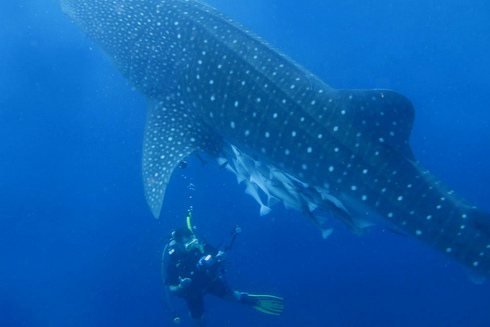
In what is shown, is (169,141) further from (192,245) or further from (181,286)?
(181,286)

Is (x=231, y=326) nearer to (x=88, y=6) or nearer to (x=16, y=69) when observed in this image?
(x=88, y=6)

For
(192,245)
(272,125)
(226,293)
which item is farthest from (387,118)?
(226,293)

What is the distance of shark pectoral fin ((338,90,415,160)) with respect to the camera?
2840 millimetres

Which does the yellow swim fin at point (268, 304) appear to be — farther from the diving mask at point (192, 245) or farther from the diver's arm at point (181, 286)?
the diving mask at point (192, 245)

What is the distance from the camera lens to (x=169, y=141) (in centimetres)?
407

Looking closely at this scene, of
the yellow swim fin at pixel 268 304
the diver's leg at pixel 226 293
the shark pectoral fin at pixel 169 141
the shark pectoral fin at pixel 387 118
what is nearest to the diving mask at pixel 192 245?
the diver's leg at pixel 226 293

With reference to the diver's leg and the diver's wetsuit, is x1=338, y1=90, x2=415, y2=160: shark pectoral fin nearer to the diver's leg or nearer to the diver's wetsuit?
the diver's wetsuit

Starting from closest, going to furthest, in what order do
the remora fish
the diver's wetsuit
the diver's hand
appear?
the remora fish
the diver's hand
the diver's wetsuit

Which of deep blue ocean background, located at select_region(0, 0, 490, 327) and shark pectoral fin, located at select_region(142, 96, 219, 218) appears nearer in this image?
shark pectoral fin, located at select_region(142, 96, 219, 218)

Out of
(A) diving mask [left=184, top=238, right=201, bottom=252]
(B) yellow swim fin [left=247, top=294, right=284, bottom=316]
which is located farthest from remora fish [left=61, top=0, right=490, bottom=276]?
(B) yellow swim fin [left=247, top=294, right=284, bottom=316]

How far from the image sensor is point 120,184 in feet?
40.2

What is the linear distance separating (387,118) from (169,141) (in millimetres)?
2587

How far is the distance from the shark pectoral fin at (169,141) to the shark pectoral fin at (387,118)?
187 cm

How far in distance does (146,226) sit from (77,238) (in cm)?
306
